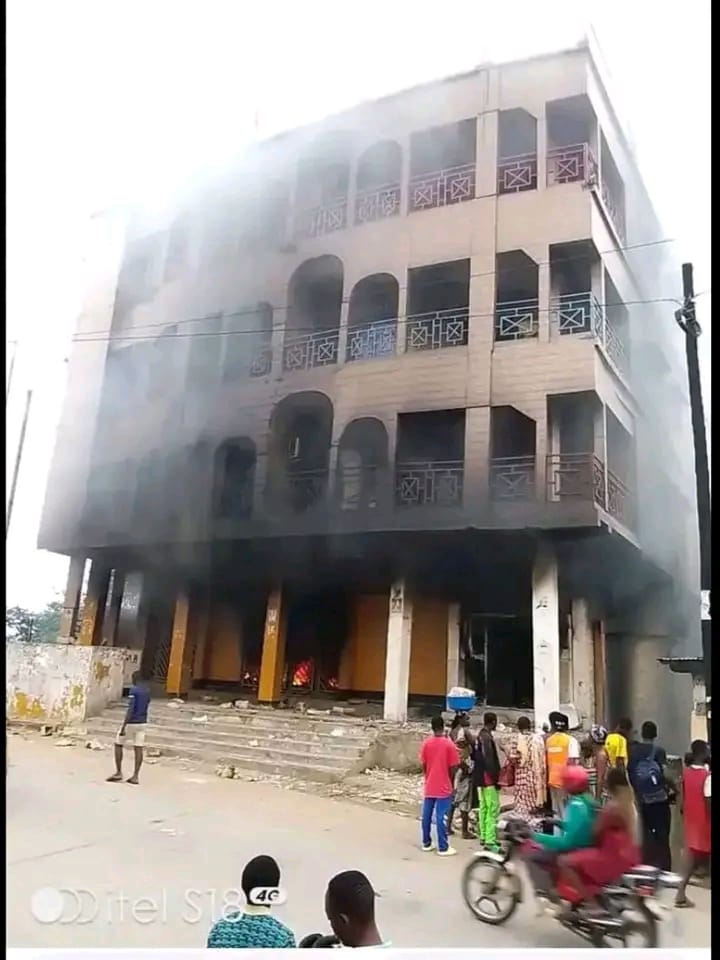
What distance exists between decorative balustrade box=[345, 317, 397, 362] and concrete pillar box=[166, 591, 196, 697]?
137 centimetres

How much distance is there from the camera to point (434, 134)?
3.32 m

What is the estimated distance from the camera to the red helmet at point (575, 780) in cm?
253

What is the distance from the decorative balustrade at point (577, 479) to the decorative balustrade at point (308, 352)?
1.10 m

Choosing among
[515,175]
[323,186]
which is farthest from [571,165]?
[323,186]

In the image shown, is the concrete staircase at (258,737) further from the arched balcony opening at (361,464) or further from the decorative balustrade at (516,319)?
the decorative balustrade at (516,319)

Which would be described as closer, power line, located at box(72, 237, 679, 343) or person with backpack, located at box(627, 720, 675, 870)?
person with backpack, located at box(627, 720, 675, 870)

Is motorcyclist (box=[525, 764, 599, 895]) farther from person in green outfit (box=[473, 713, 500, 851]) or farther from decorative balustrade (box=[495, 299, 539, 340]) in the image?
decorative balustrade (box=[495, 299, 539, 340])

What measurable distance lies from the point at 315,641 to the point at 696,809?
165 centimetres

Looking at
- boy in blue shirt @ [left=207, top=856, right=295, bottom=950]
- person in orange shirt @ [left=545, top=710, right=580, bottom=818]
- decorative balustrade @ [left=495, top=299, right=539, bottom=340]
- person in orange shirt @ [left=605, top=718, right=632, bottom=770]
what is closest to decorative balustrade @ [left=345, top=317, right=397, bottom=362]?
decorative balustrade @ [left=495, top=299, right=539, bottom=340]

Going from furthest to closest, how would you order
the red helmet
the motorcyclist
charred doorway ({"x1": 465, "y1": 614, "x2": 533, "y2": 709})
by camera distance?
charred doorway ({"x1": 465, "y1": 614, "x2": 533, "y2": 709}) < the red helmet < the motorcyclist

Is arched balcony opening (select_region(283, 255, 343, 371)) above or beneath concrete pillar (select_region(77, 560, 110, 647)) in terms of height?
above

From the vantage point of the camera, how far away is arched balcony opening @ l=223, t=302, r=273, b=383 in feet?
10.7

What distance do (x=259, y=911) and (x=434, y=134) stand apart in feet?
10.5

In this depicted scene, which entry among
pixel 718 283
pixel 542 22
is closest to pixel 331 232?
pixel 542 22
